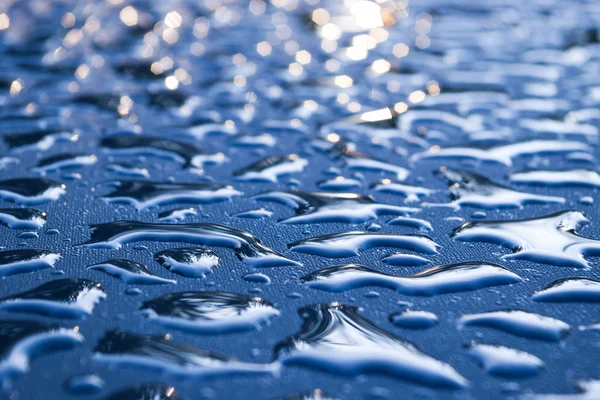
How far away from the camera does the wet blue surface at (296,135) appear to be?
81cm

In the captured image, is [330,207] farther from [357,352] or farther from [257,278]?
[357,352]

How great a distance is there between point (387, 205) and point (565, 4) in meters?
2.28

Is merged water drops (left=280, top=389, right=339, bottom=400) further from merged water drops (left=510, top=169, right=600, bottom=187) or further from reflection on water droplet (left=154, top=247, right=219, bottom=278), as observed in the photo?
merged water drops (left=510, top=169, right=600, bottom=187)

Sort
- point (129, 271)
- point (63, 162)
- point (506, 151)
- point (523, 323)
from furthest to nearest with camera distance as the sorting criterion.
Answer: point (506, 151)
point (63, 162)
point (129, 271)
point (523, 323)

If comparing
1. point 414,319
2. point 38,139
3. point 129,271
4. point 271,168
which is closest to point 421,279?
point 414,319

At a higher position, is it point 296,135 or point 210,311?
point 296,135

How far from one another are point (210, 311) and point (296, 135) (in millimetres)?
831

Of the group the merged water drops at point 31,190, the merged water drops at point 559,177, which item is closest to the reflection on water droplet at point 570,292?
the merged water drops at point 559,177

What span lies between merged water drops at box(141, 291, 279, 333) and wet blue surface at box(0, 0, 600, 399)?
2cm

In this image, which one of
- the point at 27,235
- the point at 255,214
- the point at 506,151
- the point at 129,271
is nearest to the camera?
the point at 129,271

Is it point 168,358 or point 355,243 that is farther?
point 355,243

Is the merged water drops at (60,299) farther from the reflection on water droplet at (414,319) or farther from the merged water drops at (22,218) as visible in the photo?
the reflection on water droplet at (414,319)

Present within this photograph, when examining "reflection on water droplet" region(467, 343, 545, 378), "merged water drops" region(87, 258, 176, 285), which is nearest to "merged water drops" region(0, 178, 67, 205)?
"merged water drops" region(87, 258, 176, 285)

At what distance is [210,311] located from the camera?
0.87 meters
